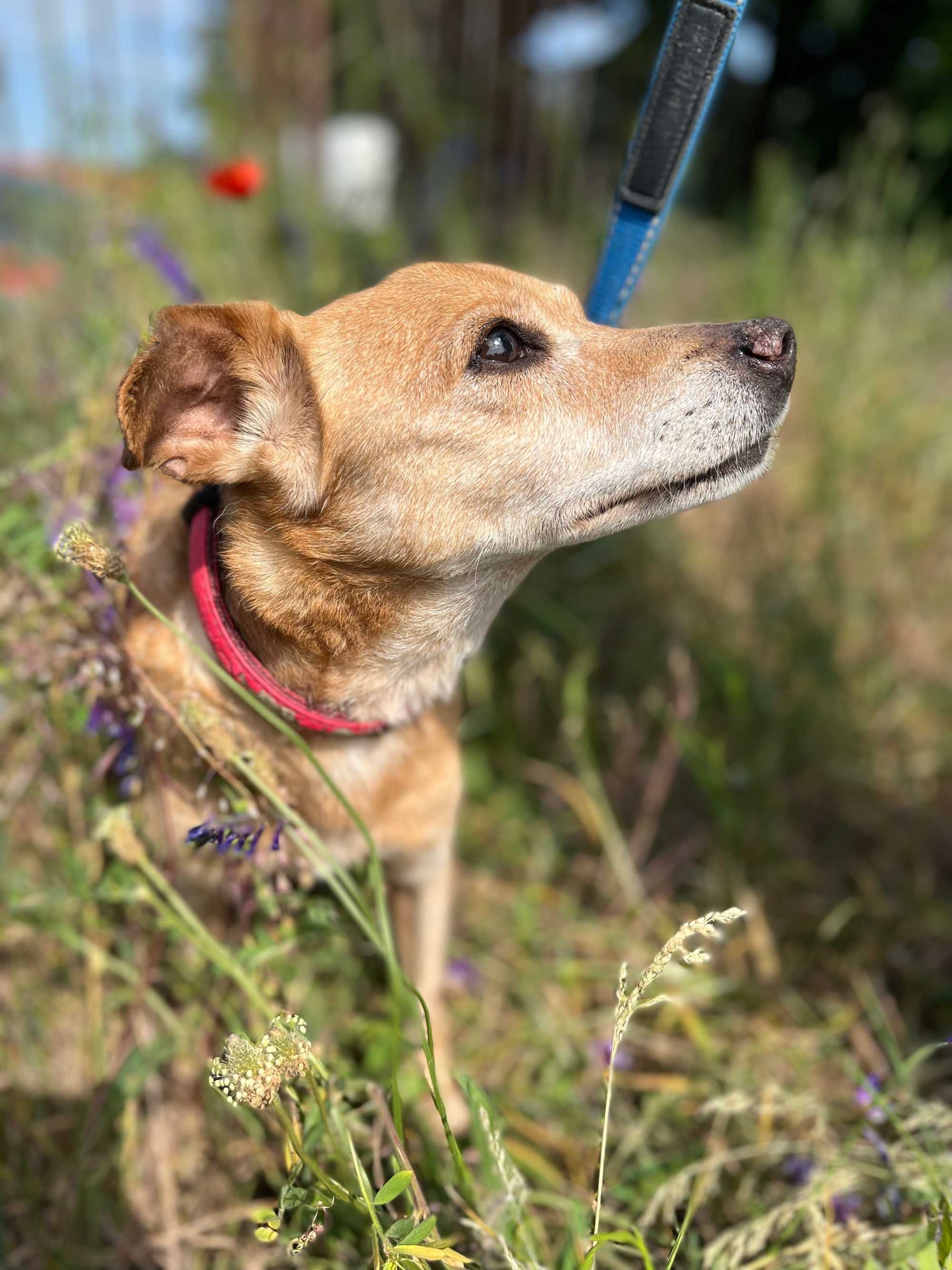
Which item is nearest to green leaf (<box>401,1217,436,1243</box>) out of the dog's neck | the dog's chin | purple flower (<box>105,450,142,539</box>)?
the dog's neck

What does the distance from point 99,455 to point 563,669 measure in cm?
164

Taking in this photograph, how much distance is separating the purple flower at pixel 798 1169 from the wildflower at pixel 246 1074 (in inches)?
44.3

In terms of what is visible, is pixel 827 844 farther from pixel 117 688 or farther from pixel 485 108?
pixel 485 108

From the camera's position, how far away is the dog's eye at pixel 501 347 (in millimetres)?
1602

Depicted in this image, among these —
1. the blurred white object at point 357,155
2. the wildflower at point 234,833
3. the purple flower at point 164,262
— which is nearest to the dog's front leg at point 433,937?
the wildflower at point 234,833

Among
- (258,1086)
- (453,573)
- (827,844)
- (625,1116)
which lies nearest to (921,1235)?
(625,1116)

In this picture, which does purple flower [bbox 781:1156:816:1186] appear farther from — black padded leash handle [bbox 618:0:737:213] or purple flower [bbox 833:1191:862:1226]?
black padded leash handle [bbox 618:0:737:213]

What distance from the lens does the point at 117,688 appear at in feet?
5.30

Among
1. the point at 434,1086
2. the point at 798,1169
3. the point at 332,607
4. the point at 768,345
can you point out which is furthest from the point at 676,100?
the point at 798,1169

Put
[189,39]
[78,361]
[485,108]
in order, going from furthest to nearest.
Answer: [485,108] → [189,39] → [78,361]

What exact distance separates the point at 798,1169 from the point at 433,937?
0.86 m

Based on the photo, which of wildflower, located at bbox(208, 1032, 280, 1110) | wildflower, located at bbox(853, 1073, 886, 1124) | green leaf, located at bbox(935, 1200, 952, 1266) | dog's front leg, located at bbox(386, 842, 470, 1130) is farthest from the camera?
dog's front leg, located at bbox(386, 842, 470, 1130)

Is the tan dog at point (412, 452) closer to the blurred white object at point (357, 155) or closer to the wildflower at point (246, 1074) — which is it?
the wildflower at point (246, 1074)

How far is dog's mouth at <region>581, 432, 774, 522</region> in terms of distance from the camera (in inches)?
60.2
